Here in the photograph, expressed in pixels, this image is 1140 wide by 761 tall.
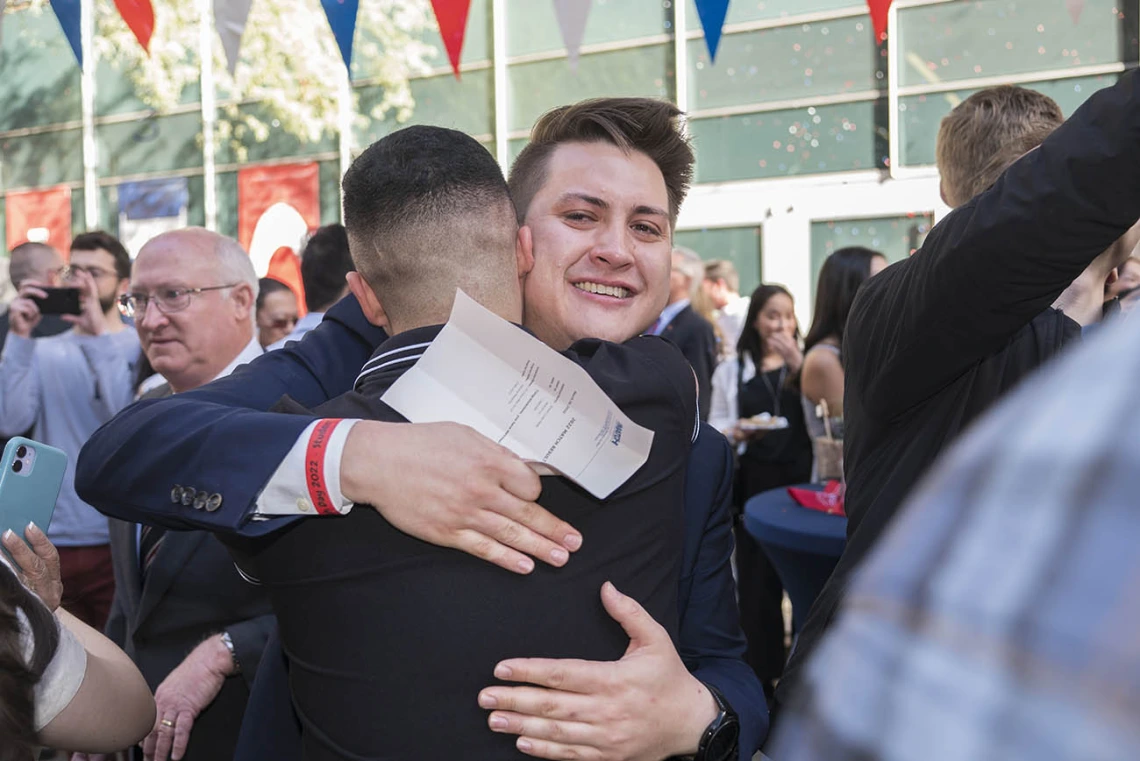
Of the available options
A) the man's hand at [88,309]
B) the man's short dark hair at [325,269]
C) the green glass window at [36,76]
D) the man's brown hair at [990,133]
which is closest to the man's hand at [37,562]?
the man's brown hair at [990,133]

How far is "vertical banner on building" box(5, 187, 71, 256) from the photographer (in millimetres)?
15391

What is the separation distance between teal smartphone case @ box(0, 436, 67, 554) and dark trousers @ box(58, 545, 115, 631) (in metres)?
2.45

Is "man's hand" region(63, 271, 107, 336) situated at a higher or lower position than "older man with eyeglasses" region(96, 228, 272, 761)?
higher

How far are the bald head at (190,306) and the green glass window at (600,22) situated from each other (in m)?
9.51

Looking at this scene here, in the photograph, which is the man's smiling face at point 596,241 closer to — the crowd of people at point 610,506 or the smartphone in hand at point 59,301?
the crowd of people at point 610,506

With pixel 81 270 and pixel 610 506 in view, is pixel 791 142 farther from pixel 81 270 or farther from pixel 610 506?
pixel 610 506

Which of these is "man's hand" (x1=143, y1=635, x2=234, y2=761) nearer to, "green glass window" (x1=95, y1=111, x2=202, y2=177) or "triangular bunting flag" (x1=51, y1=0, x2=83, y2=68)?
"triangular bunting flag" (x1=51, y1=0, x2=83, y2=68)

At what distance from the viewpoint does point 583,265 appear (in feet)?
6.78

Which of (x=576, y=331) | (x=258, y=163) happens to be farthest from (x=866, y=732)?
(x=258, y=163)

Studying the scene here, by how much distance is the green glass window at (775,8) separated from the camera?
36.5ft

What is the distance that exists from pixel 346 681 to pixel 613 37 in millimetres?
11729

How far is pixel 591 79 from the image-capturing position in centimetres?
1222

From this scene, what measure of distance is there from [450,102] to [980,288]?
40.0 ft

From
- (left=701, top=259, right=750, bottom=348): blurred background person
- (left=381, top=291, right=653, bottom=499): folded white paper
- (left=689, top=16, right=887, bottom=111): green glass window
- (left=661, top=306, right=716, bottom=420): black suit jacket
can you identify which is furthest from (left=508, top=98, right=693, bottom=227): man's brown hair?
(left=689, top=16, right=887, bottom=111): green glass window
